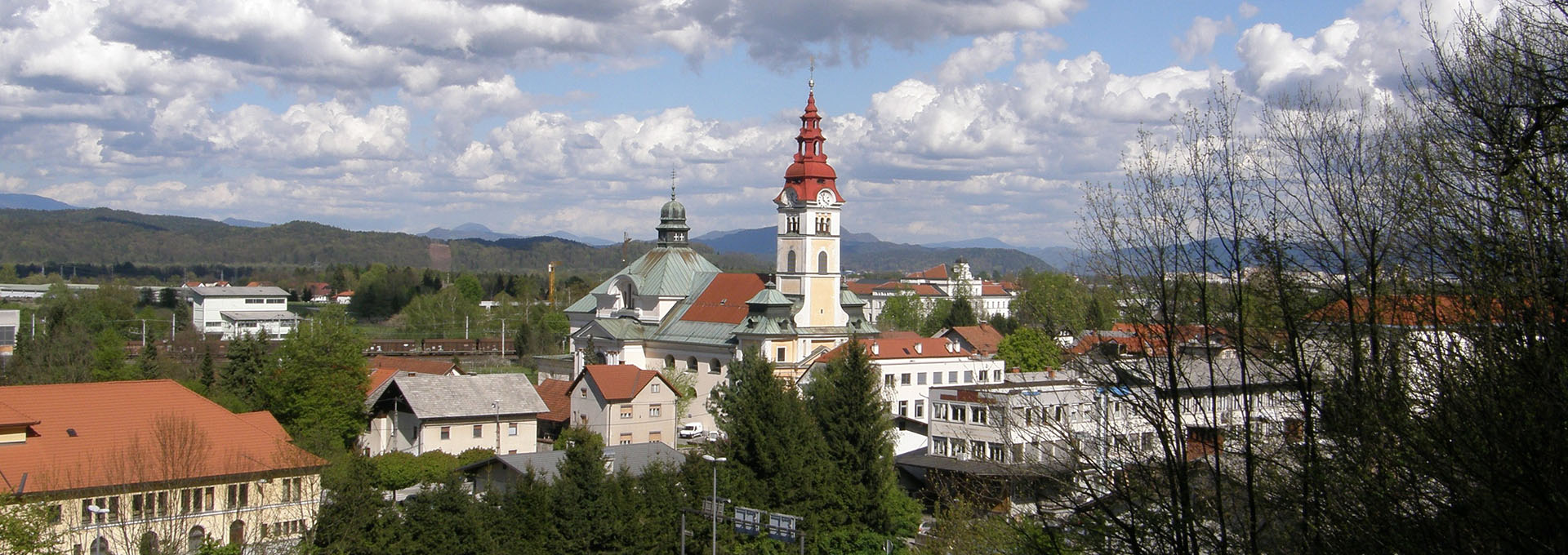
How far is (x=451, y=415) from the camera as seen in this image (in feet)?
127

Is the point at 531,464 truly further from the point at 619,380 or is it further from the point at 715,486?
the point at 619,380

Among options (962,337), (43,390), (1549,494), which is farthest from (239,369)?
(1549,494)

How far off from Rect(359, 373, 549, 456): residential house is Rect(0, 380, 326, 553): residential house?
11405 mm

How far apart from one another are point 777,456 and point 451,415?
1503cm

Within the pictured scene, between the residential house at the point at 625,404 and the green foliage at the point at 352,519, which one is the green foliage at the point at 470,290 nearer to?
the residential house at the point at 625,404

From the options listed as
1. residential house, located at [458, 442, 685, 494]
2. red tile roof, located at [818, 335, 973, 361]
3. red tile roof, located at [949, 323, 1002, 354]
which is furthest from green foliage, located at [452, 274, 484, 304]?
residential house, located at [458, 442, 685, 494]

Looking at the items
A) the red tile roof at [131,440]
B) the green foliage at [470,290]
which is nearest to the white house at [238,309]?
the green foliage at [470,290]

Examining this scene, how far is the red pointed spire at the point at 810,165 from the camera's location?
57.5 meters

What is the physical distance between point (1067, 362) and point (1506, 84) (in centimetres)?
445

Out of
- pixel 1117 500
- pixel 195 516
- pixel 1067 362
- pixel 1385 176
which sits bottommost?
pixel 195 516

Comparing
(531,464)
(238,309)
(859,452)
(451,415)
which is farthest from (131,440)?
(238,309)

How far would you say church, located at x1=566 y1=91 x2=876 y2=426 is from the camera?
180 ft

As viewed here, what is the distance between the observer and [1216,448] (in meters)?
11.1

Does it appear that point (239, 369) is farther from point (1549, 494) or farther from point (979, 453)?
point (1549, 494)
